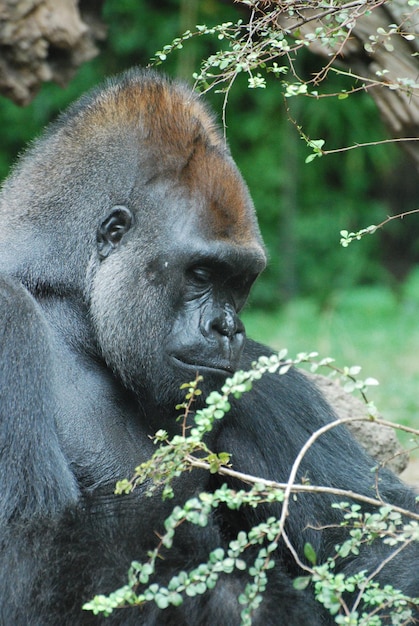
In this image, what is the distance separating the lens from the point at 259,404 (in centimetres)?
349

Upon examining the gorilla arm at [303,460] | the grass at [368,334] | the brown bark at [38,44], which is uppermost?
the brown bark at [38,44]

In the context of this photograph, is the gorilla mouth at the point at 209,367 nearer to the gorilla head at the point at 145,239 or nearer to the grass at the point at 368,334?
the gorilla head at the point at 145,239

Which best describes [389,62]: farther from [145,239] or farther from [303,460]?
[303,460]

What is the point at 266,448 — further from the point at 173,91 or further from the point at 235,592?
the point at 173,91

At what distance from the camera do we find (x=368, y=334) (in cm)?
828

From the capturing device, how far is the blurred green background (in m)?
9.60

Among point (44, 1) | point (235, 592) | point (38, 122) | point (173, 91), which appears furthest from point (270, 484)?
point (38, 122)

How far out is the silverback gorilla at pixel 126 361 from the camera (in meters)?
2.67

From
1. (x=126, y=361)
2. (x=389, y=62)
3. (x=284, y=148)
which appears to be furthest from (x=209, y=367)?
(x=284, y=148)

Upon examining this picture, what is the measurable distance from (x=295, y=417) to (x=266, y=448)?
17 centimetres

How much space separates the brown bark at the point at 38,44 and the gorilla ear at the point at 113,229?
2341 millimetres

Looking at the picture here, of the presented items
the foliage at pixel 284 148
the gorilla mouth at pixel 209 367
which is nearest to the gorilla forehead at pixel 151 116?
the gorilla mouth at pixel 209 367

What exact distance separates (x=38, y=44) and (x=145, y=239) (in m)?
2.52

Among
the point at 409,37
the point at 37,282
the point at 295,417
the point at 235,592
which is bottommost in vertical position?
the point at 235,592
